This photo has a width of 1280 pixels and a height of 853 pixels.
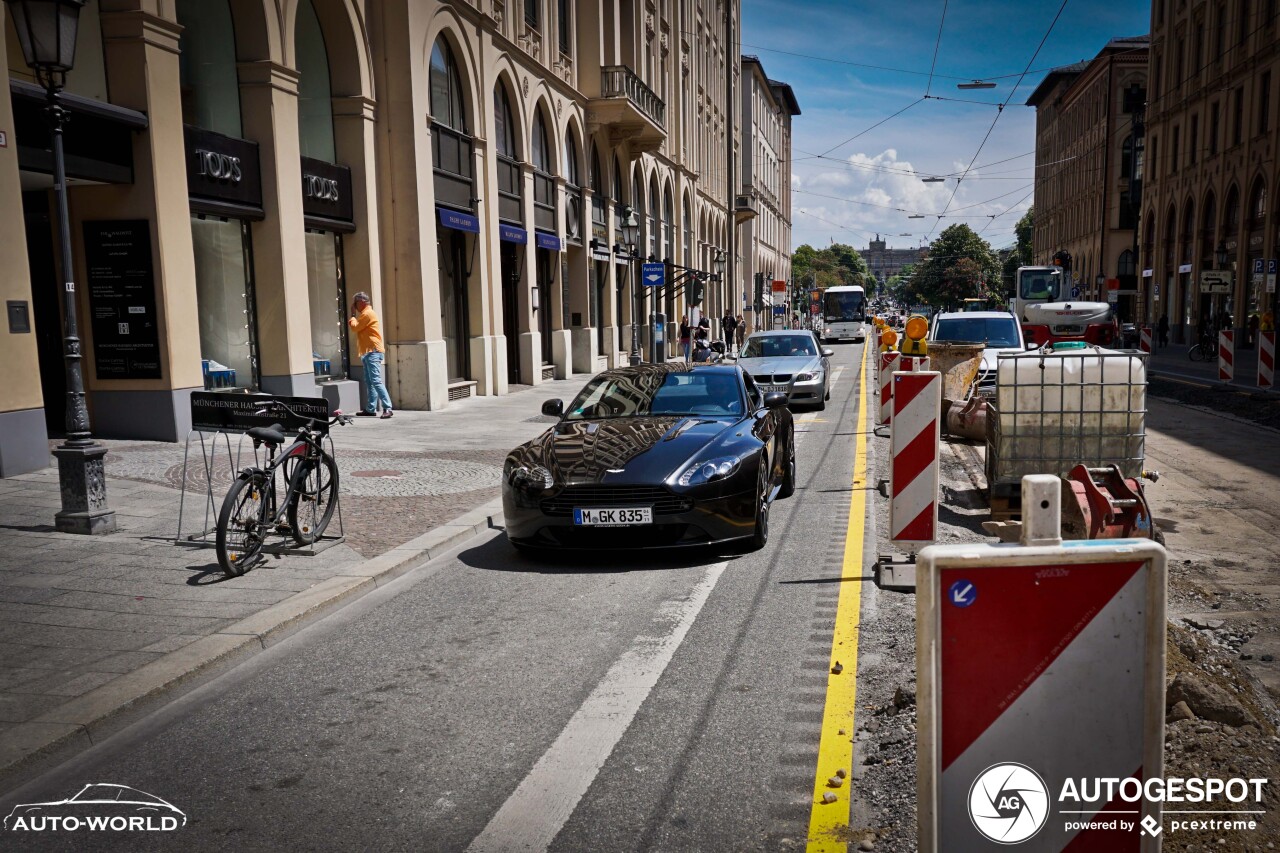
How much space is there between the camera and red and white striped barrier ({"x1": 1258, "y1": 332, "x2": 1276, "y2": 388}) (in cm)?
1977

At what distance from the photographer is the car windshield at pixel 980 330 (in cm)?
1802

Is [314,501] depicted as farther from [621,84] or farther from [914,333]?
[621,84]

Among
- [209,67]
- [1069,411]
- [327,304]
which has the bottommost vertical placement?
[1069,411]

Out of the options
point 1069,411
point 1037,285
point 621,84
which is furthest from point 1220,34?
point 1069,411

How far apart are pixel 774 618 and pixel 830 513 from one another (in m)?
3.28

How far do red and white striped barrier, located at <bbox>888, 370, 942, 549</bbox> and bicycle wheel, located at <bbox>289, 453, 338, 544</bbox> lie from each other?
420 cm

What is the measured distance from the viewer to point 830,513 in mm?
8875

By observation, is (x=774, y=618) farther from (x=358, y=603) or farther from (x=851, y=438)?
(x=851, y=438)

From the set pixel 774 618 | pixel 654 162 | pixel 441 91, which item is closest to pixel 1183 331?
pixel 654 162

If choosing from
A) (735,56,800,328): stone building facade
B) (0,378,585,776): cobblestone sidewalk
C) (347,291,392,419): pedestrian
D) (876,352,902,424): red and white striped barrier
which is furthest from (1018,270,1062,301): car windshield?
(0,378,585,776): cobblestone sidewalk

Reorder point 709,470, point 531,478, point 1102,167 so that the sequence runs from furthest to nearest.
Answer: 1. point 1102,167
2. point 531,478
3. point 709,470

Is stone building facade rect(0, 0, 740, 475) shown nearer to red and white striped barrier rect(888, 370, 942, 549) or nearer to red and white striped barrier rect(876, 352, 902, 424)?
red and white striped barrier rect(876, 352, 902, 424)

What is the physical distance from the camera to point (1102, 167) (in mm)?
69625

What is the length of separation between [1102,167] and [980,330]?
2349 inches
